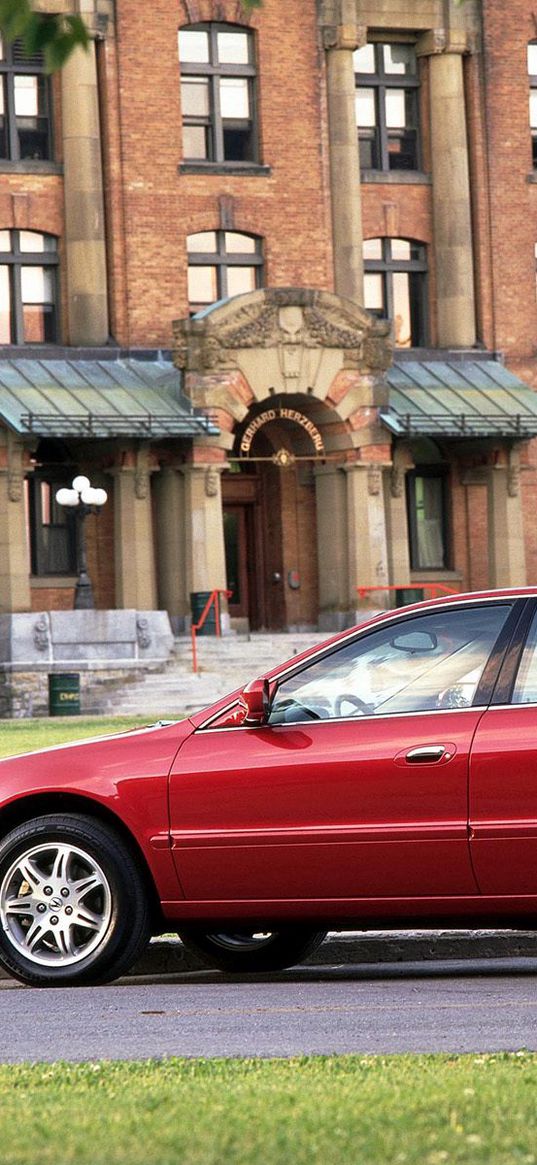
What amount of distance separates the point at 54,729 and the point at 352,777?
19321 mm

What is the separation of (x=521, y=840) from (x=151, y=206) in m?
32.3

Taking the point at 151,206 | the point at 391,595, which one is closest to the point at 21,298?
the point at 151,206

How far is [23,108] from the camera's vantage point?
3922 cm

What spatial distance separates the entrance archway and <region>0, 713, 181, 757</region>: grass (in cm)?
711

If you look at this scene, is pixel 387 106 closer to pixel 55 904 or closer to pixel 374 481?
pixel 374 481

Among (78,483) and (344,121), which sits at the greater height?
(344,121)

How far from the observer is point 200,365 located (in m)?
37.4

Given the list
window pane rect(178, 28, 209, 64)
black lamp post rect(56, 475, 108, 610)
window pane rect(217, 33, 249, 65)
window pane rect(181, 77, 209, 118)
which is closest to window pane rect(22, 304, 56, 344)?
black lamp post rect(56, 475, 108, 610)

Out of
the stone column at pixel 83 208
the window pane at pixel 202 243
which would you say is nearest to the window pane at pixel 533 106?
the window pane at pixel 202 243

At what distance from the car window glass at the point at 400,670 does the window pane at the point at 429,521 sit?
32.9 m

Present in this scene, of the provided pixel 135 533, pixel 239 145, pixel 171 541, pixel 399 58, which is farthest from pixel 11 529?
pixel 399 58

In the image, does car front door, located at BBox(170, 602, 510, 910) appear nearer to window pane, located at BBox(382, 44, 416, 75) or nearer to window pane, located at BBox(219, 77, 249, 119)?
window pane, located at BBox(219, 77, 249, 119)

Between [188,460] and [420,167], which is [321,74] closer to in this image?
[420,167]

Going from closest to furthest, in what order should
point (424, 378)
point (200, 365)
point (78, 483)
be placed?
point (78, 483)
point (200, 365)
point (424, 378)
